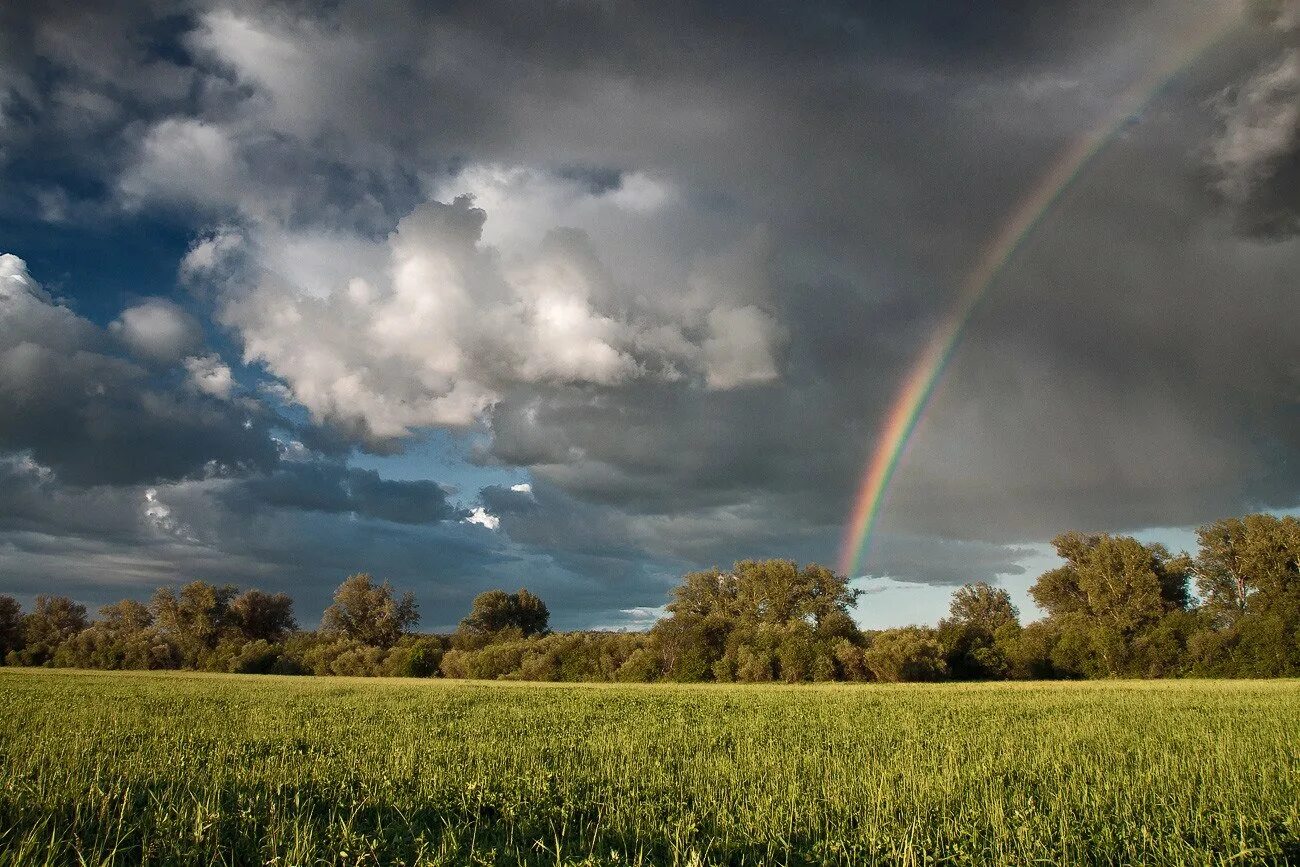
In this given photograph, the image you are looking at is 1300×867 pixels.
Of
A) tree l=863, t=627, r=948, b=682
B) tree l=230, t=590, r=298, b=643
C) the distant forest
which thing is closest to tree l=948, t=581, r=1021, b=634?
the distant forest

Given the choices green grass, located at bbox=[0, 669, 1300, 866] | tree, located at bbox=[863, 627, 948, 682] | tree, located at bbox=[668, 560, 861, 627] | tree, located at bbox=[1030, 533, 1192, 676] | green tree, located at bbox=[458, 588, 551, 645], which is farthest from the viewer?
green tree, located at bbox=[458, 588, 551, 645]

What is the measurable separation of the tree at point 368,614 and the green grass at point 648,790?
9198cm

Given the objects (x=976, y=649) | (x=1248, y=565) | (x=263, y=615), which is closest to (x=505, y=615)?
(x=263, y=615)

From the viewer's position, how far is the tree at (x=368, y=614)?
112 m

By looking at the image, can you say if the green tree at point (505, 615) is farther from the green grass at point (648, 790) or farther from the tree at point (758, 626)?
the green grass at point (648, 790)

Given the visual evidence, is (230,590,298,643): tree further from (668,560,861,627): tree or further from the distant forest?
(668,560,861,627): tree

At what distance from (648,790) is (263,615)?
422 feet

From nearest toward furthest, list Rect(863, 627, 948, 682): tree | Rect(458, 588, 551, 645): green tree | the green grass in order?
1. the green grass
2. Rect(863, 627, 948, 682): tree
3. Rect(458, 588, 551, 645): green tree

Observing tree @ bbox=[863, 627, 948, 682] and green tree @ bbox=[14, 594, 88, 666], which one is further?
green tree @ bbox=[14, 594, 88, 666]

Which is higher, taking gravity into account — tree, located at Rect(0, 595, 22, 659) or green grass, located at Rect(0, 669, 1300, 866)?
green grass, located at Rect(0, 669, 1300, 866)

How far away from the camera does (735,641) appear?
7325cm

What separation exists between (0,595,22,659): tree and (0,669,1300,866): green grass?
121m

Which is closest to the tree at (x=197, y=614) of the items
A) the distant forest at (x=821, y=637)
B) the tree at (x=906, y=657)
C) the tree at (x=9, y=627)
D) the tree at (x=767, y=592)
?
the distant forest at (x=821, y=637)

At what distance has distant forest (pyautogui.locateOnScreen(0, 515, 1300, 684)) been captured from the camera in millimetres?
69062
